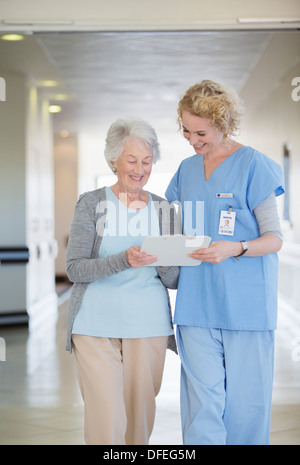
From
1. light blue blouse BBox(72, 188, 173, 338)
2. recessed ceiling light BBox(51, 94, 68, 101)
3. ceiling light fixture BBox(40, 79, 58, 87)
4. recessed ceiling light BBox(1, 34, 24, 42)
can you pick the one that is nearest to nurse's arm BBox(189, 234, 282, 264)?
light blue blouse BBox(72, 188, 173, 338)

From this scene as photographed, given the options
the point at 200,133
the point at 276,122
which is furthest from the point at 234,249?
the point at 276,122

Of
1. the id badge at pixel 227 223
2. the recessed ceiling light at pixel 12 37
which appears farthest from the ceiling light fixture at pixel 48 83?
the id badge at pixel 227 223

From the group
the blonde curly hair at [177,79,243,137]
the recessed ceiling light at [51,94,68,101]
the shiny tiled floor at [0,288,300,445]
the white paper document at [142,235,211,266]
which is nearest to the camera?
the white paper document at [142,235,211,266]

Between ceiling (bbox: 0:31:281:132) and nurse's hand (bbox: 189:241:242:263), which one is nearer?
nurse's hand (bbox: 189:241:242:263)

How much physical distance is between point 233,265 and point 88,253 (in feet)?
1.65

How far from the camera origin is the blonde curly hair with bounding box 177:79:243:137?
6.46ft

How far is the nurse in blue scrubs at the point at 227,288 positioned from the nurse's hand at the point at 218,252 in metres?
0.07

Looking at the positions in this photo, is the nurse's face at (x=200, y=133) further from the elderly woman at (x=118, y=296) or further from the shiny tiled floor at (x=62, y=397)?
the shiny tiled floor at (x=62, y=397)

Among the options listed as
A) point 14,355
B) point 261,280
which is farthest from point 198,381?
point 14,355

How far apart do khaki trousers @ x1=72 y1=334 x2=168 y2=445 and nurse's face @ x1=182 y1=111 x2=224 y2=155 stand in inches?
27.2

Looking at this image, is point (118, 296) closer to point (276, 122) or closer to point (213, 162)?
point (213, 162)

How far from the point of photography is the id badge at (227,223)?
6.58 ft

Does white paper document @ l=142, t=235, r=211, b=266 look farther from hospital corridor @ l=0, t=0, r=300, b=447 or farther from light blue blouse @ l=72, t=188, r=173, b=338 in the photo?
hospital corridor @ l=0, t=0, r=300, b=447

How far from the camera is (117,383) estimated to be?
2.01m
